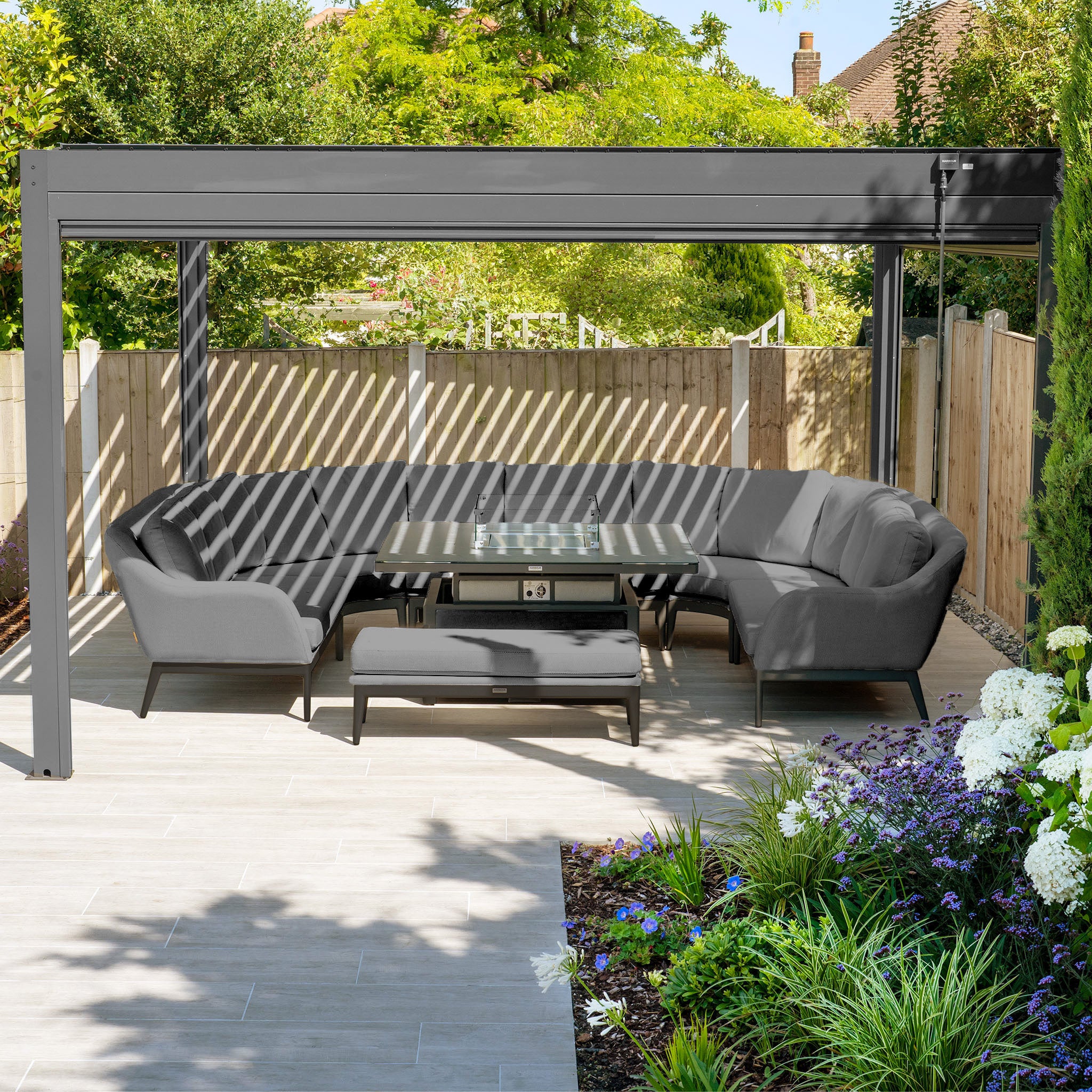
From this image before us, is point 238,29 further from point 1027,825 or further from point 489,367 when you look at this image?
point 1027,825

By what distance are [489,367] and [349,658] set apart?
2.95m

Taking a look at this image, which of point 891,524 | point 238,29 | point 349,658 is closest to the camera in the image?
point 891,524

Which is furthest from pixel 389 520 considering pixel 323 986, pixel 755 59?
pixel 755 59

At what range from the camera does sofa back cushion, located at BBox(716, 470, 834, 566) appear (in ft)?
28.7

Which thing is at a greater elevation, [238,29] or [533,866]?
[238,29]

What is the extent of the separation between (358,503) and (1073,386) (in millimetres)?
5252

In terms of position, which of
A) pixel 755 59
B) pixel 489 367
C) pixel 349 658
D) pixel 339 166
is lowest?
pixel 349 658

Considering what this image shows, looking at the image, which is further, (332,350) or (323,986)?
(332,350)

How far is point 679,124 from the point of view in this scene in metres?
19.8

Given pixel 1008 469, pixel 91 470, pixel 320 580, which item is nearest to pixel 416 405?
pixel 91 470

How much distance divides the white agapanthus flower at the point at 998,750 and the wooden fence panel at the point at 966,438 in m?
5.55

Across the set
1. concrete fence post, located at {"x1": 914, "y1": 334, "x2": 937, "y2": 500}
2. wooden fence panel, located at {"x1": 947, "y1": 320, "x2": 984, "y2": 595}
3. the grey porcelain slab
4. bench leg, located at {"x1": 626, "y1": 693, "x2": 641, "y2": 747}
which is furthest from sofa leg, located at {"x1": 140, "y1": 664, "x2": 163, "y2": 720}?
concrete fence post, located at {"x1": 914, "y1": 334, "x2": 937, "y2": 500}

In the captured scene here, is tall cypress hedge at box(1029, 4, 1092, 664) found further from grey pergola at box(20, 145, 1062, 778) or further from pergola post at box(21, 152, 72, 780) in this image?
pergola post at box(21, 152, 72, 780)

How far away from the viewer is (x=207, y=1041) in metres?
3.86
